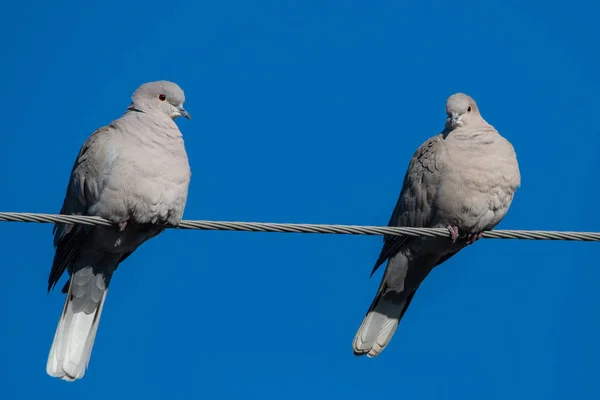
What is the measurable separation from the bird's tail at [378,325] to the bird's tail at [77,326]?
175 centimetres

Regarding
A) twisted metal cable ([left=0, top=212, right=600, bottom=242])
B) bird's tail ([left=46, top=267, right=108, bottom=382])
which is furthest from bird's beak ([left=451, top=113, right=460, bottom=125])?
bird's tail ([left=46, top=267, right=108, bottom=382])

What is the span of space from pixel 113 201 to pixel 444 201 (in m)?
2.08

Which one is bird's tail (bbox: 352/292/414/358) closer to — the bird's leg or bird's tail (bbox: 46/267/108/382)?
the bird's leg

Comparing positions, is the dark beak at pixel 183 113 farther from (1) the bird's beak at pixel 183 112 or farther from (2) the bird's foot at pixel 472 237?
(2) the bird's foot at pixel 472 237

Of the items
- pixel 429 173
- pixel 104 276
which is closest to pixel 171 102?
pixel 104 276

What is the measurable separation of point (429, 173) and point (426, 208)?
0.23 metres

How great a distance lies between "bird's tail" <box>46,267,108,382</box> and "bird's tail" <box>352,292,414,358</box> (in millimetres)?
1750

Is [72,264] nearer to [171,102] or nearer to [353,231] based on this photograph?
[171,102]

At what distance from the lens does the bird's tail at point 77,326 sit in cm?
662

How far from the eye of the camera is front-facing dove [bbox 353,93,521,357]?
6.59m

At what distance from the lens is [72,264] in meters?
6.68

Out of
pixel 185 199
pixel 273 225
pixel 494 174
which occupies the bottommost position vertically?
pixel 273 225

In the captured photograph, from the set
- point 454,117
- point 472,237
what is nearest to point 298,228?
point 472,237

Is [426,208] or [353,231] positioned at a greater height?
[426,208]
